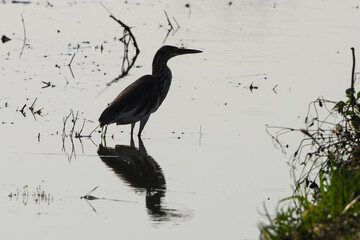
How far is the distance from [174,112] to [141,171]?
321 centimetres

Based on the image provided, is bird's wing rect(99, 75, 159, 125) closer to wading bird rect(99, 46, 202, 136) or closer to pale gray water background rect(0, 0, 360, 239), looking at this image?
wading bird rect(99, 46, 202, 136)

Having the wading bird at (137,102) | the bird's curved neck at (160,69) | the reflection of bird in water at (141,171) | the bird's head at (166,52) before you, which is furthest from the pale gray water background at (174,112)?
the bird's head at (166,52)

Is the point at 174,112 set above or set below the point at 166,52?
below

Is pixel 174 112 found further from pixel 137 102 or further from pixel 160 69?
pixel 137 102

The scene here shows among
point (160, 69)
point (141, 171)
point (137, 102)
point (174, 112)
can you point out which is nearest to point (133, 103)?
point (137, 102)

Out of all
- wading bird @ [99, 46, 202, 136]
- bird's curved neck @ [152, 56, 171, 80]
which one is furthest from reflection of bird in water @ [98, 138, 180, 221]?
bird's curved neck @ [152, 56, 171, 80]

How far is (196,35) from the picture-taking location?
22.3m

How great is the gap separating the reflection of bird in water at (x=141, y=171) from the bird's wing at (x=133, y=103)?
35 cm

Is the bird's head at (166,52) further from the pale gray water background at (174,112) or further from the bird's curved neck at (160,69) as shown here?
the pale gray water background at (174,112)

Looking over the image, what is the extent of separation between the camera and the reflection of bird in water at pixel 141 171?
8949mm

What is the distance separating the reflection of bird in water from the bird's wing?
1.14ft

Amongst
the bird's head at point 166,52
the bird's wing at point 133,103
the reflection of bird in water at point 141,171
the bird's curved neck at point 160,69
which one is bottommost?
the reflection of bird in water at point 141,171

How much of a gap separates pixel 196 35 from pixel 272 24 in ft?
11.0

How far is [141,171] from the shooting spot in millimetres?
10641
